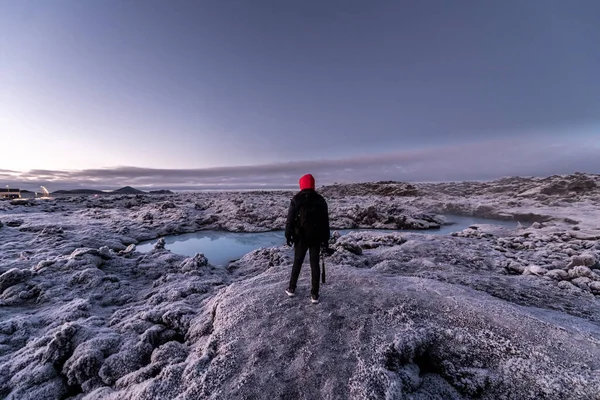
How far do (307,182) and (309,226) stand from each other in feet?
3.48

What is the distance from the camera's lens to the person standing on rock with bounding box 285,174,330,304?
5.38 m

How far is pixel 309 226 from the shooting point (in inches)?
212

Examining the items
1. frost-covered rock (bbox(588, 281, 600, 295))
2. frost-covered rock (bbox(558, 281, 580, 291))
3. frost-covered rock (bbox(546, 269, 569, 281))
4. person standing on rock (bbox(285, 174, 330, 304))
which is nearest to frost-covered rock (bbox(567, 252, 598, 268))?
frost-covered rock (bbox(546, 269, 569, 281))

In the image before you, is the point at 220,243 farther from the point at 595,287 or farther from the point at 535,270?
the point at 595,287

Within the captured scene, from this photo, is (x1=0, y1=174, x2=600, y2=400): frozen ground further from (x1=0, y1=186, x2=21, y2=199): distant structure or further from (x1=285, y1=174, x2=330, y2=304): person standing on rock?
(x1=0, y1=186, x2=21, y2=199): distant structure

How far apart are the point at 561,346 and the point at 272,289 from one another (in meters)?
5.60

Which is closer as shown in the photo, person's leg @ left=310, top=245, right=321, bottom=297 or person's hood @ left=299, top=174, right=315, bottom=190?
person's leg @ left=310, top=245, right=321, bottom=297

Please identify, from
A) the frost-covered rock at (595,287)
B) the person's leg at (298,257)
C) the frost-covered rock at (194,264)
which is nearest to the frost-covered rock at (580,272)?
the frost-covered rock at (595,287)

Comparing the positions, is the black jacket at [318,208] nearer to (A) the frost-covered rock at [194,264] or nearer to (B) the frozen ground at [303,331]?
(B) the frozen ground at [303,331]

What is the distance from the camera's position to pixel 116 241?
49.4ft

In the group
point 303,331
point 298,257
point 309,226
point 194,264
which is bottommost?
point 194,264

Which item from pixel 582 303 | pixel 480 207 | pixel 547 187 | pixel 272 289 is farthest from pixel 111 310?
pixel 547 187

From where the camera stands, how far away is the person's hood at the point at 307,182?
5.55 m

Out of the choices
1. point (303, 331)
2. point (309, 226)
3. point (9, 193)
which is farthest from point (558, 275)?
point (9, 193)
